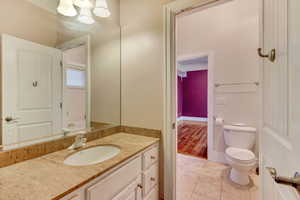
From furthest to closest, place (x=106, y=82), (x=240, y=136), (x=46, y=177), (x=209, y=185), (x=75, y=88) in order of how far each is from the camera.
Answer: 1. (x=240, y=136)
2. (x=209, y=185)
3. (x=106, y=82)
4. (x=75, y=88)
5. (x=46, y=177)

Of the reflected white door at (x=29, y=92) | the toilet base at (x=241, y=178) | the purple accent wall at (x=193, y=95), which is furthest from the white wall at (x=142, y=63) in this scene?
the purple accent wall at (x=193, y=95)

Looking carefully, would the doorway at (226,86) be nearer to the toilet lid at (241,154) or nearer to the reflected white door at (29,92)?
the toilet lid at (241,154)

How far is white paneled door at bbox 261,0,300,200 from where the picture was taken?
1.45ft

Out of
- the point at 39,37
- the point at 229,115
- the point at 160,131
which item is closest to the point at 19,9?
the point at 39,37

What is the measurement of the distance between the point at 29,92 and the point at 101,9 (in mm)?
1079

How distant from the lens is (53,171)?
75 cm

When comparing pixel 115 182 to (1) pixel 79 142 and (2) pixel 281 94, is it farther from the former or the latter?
(2) pixel 281 94

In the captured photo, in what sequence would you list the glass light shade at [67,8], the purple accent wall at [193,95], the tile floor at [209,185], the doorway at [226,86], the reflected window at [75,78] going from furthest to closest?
the purple accent wall at [193,95] → the doorway at [226,86] → the tile floor at [209,185] → the reflected window at [75,78] → the glass light shade at [67,8]

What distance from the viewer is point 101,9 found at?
1426mm

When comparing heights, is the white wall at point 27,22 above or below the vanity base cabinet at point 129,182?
above

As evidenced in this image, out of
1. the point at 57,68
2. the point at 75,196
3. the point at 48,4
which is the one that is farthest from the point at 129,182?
the point at 48,4

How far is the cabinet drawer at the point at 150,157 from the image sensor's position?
114cm

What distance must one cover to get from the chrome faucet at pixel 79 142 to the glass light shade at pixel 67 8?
42.1 inches

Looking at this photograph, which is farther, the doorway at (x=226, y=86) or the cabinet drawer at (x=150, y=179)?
the doorway at (x=226, y=86)
